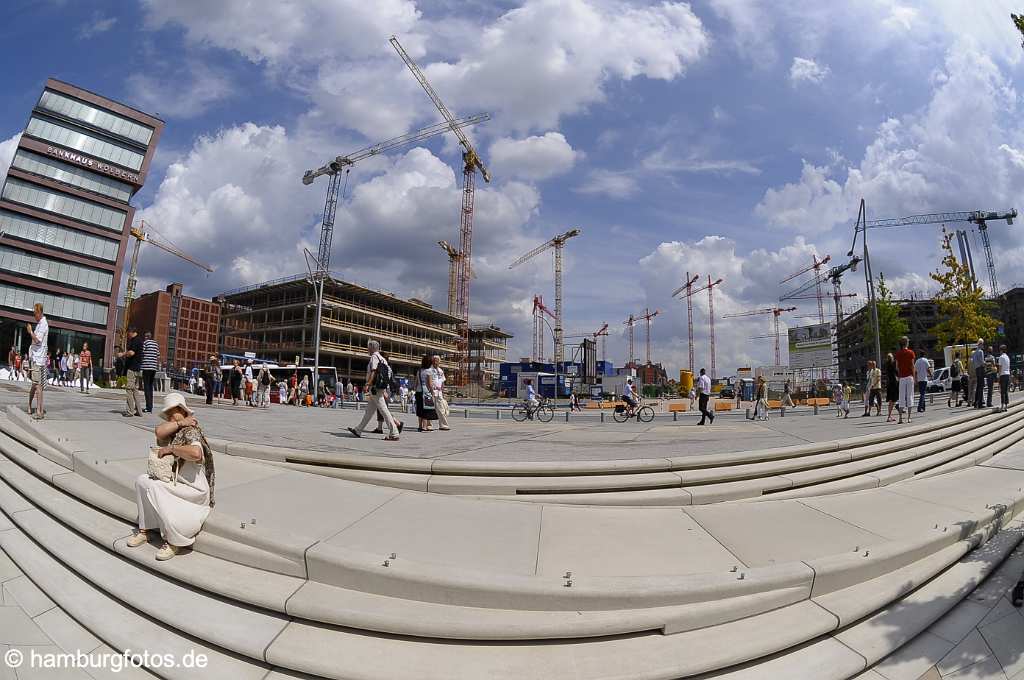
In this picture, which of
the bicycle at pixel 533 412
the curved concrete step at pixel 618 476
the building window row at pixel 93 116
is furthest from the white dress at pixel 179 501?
the building window row at pixel 93 116

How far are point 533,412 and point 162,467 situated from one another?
1378 centimetres

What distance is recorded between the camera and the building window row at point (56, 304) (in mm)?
42812

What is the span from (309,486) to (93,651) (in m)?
2.06

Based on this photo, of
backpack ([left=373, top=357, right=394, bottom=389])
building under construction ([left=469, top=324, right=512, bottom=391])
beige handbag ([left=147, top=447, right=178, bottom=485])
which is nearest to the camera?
beige handbag ([left=147, top=447, right=178, bottom=485])

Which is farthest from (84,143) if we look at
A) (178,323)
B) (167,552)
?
(178,323)

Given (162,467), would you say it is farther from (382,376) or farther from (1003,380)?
(1003,380)

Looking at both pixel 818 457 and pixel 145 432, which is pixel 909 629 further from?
pixel 145 432

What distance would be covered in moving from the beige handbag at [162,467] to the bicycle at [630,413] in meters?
14.9

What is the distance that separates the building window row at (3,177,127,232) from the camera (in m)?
44.3

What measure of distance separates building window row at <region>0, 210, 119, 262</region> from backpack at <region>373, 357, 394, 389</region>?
56426 millimetres

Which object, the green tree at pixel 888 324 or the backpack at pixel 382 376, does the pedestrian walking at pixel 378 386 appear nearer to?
the backpack at pixel 382 376

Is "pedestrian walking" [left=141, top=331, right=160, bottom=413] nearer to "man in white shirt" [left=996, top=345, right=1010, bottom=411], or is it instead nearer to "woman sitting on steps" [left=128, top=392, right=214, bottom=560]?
"woman sitting on steps" [left=128, top=392, right=214, bottom=560]

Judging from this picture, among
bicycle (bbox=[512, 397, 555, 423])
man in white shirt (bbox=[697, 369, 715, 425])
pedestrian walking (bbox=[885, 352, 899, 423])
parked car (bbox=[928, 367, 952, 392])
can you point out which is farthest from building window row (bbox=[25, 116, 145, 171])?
parked car (bbox=[928, 367, 952, 392])

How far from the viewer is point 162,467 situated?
12.1ft
